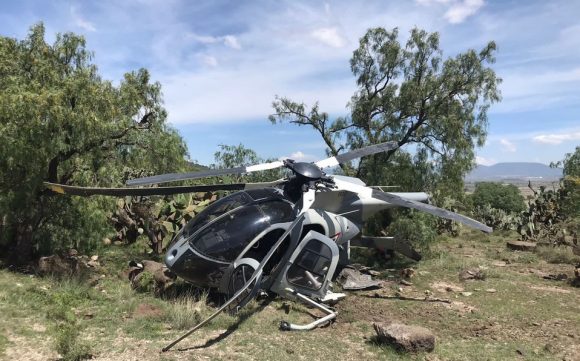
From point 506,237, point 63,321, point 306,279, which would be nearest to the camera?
point 63,321

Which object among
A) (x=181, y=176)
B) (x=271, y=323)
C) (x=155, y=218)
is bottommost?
(x=271, y=323)


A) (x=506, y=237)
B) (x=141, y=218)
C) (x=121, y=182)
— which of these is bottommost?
(x=506, y=237)

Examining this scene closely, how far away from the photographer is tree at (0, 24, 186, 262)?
9555 mm

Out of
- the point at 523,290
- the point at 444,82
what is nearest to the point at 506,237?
the point at 444,82

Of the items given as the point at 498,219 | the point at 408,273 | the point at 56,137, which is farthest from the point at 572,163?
the point at 56,137

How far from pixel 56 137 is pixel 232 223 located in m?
4.89

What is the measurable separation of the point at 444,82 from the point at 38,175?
12097 mm

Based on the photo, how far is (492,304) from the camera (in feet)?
30.0

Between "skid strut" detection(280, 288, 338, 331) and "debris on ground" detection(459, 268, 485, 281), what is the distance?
484 cm

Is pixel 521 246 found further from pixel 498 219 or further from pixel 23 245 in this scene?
pixel 23 245

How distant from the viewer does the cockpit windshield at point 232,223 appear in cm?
796

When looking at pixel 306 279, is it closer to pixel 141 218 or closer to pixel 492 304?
pixel 492 304

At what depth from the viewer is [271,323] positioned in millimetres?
7504

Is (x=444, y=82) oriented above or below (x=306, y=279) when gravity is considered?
above
